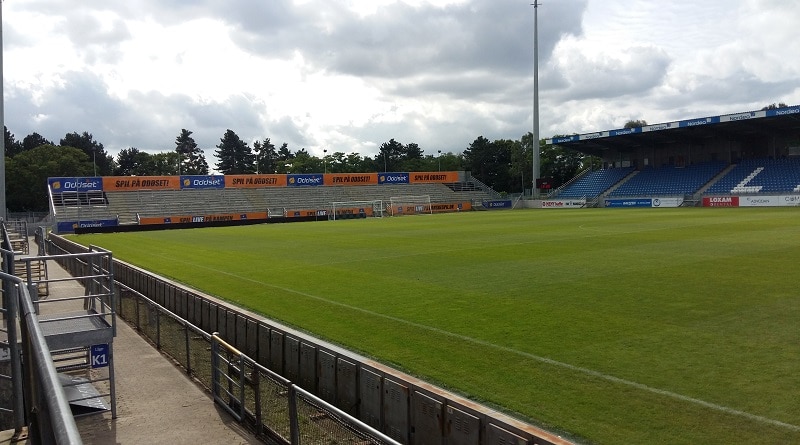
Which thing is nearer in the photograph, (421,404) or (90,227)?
(421,404)

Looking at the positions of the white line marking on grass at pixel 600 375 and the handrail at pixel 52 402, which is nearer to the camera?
the handrail at pixel 52 402

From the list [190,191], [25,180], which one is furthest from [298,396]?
[25,180]

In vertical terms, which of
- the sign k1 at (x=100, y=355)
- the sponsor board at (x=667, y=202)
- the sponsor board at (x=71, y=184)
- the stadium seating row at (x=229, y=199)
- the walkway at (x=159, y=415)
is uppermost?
the sponsor board at (x=71, y=184)

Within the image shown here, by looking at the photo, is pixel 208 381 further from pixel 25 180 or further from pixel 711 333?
pixel 25 180

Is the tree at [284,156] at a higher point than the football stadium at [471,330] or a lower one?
higher

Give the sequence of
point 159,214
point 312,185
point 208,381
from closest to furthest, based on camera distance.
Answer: point 208,381 → point 159,214 → point 312,185

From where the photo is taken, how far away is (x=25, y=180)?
276 ft

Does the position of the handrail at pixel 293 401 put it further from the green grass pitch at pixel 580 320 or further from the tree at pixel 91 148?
the tree at pixel 91 148

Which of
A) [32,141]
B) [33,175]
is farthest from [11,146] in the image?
[33,175]

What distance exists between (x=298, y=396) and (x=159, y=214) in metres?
63.6

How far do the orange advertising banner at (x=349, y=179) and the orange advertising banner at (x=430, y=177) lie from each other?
5.32 m

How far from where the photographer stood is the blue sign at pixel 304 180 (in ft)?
266

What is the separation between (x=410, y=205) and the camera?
78375 millimetres

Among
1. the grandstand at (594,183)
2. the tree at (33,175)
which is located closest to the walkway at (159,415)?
the grandstand at (594,183)
